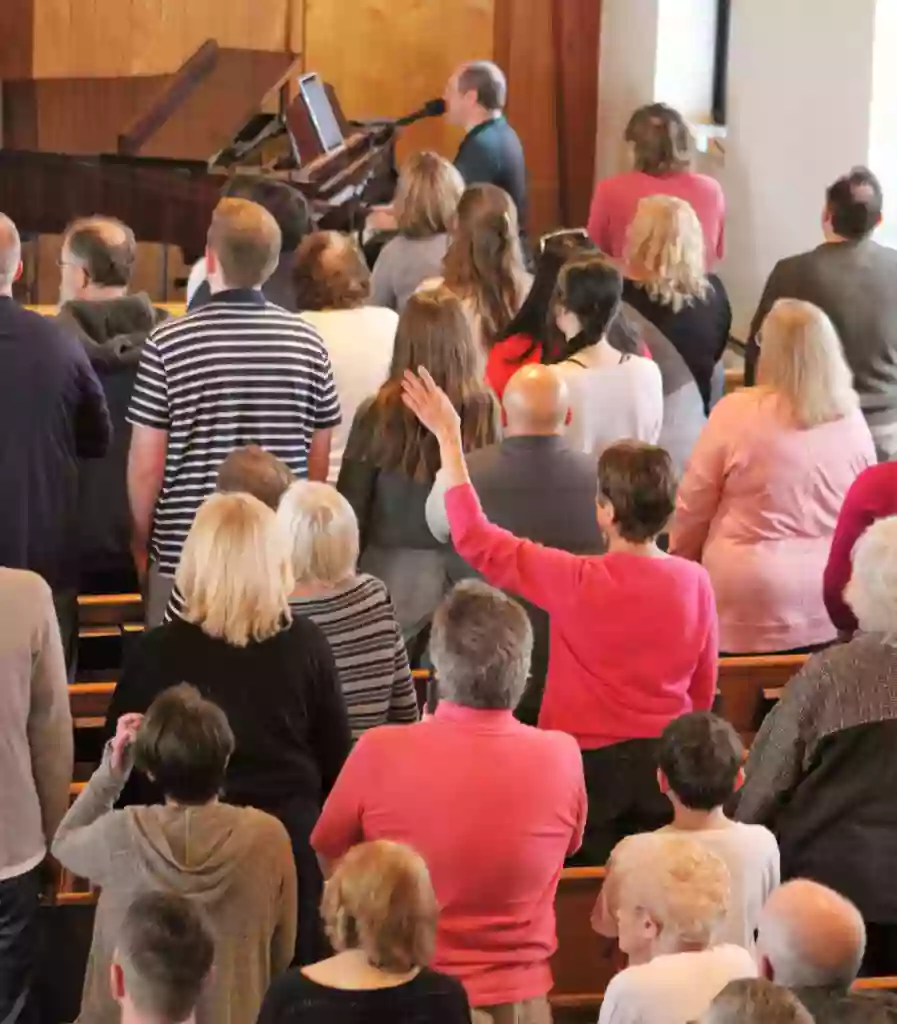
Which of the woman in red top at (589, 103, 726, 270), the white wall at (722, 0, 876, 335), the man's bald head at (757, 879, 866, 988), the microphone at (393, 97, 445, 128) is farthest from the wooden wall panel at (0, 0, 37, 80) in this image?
the man's bald head at (757, 879, 866, 988)

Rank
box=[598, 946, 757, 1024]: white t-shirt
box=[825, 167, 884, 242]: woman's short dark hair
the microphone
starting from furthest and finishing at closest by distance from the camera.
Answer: the microphone, box=[825, 167, 884, 242]: woman's short dark hair, box=[598, 946, 757, 1024]: white t-shirt

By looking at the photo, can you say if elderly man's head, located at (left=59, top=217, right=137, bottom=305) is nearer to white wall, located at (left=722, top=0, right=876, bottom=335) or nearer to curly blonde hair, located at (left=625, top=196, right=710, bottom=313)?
curly blonde hair, located at (left=625, top=196, right=710, bottom=313)

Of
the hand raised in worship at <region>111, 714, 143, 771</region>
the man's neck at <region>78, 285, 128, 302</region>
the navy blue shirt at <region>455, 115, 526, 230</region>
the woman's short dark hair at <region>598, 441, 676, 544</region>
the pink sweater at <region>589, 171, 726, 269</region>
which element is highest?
the navy blue shirt at <region>455, 115, 526, 230</region>

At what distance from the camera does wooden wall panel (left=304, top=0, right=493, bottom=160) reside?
397 inches

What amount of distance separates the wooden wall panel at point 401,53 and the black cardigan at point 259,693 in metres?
7.20

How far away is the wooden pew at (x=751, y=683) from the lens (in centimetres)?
425

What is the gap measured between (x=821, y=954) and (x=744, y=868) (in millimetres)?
600

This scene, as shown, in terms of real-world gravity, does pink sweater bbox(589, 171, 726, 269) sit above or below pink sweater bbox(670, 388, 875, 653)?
above

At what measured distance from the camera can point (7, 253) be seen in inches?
161

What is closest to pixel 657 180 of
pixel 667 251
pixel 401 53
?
pixel 667 251

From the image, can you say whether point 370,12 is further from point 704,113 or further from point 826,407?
point 826,407

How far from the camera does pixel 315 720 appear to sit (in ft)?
10.6

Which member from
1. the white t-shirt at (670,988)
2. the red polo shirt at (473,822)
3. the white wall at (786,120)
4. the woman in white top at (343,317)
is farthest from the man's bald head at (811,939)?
the white wall at (786,120)

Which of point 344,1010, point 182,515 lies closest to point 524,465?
point 182,515
